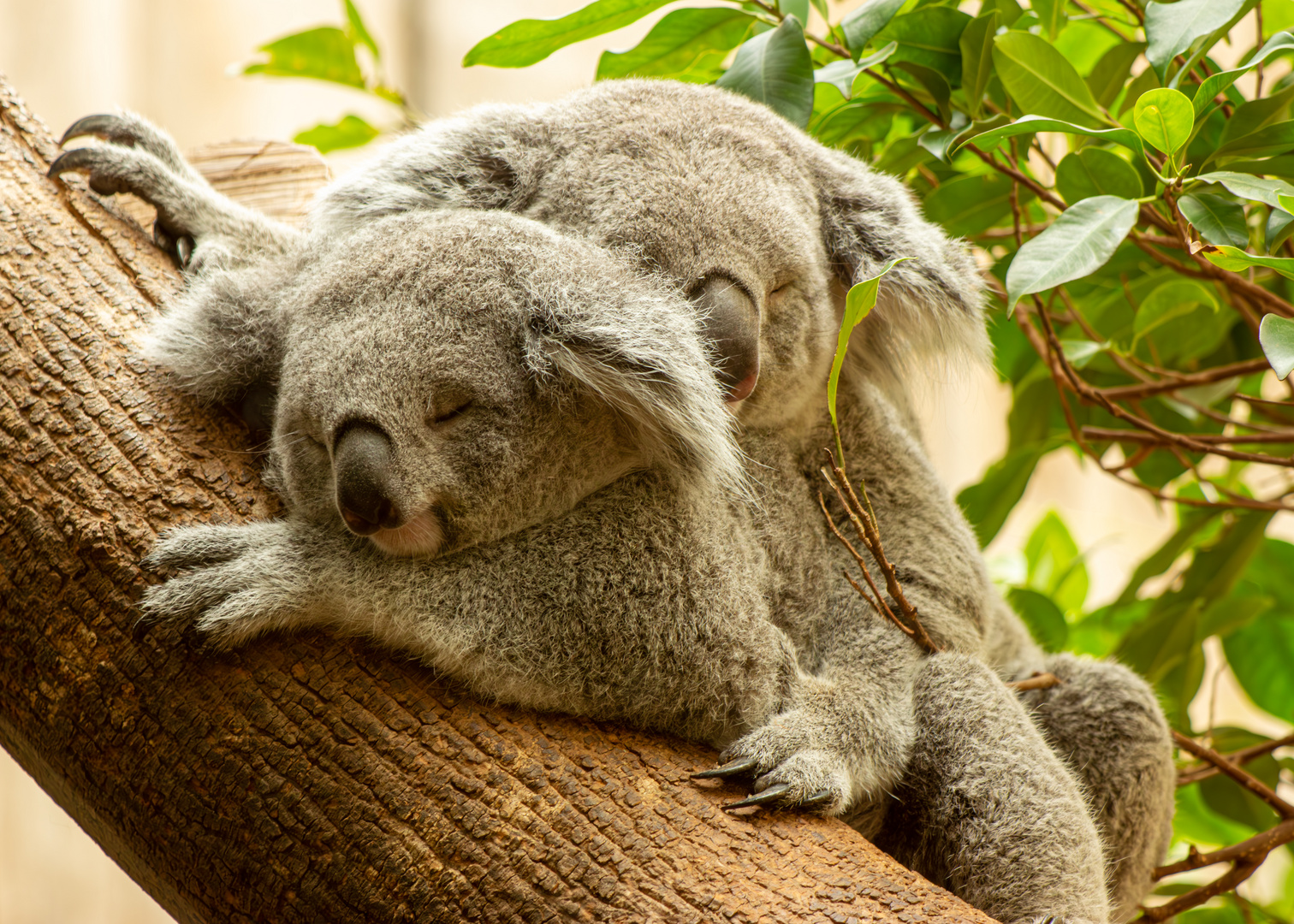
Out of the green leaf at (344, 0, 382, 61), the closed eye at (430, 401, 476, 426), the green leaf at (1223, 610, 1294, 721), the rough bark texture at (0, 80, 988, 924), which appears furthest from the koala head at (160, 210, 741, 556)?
the green leaf at (1223, 610, 1294, 721)

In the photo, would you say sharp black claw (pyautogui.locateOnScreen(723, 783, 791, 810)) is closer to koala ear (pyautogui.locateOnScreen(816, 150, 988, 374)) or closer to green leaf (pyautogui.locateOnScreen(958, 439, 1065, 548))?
koala ear (pyautogui.locateOnScreen(816, 150, 988, 374))

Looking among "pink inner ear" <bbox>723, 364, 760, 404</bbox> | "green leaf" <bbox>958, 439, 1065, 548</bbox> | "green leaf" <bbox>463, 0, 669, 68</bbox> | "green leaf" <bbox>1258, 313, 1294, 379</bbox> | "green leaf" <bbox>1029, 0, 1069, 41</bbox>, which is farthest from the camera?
"green leaf" <bbox>958, 439, 1065, 548</bbox>

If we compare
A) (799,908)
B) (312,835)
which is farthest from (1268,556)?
(312,835)

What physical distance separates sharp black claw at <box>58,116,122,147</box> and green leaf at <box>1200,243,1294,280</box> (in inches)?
89.5

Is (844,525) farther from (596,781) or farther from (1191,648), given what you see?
(1191,648)

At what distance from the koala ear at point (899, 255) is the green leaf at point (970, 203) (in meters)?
0.21

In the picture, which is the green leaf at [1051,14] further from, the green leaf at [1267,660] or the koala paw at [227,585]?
the green leaf at [1267,660]

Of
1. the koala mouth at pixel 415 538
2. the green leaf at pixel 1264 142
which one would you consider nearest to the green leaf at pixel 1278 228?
the green leaf at pixel 1264 142

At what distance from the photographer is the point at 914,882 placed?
1732 millimetres

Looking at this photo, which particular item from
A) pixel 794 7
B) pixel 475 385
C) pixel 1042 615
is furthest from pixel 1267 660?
pixel 475 385

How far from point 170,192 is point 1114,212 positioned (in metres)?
1.91

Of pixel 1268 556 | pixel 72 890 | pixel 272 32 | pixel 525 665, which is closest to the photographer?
pixel 525 665

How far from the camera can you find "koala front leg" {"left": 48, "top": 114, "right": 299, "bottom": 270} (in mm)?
2234

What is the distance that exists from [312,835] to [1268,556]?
9.33 ft
